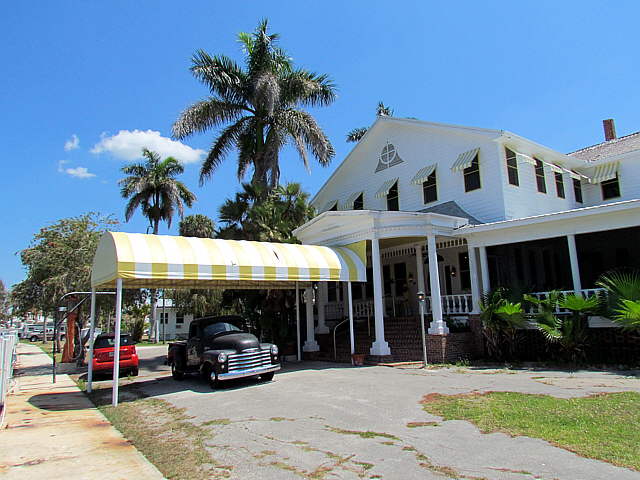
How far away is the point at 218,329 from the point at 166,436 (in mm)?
5618

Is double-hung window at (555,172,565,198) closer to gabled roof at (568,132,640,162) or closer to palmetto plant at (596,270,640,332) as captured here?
gabled roof at (568,132,640,162)

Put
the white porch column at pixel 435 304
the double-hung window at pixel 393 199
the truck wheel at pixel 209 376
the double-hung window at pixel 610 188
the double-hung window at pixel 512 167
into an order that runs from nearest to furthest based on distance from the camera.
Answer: the truck wheel at pixel 209 376 → the white porch column at pixel 435 304 → the double-hung window at pixel 512 167 → the double-hung window at pixel 610 188 → the double-hung window at pixel 393 199

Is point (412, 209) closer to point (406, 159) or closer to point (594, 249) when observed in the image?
point (406, 159)

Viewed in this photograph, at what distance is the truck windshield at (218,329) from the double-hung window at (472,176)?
34.7ft

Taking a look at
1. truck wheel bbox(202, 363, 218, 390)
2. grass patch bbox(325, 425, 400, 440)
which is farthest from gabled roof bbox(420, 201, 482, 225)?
grass patch bbox(325, 425, 400, 440)

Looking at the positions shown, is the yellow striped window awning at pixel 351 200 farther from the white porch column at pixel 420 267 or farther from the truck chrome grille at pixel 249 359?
the truck chrome grille at pixel 249 359

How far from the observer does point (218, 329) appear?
12.9 meters

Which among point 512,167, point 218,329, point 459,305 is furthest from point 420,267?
point 218,329

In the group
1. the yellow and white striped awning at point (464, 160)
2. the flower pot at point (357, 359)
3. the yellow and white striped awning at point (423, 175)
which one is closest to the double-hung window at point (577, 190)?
the yellow and white striped awning at point (464, 160)

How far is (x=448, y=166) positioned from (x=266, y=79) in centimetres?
927

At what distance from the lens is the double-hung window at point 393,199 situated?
20.9m

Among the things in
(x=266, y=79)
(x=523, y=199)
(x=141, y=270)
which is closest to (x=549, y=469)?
(x=141, y=270)

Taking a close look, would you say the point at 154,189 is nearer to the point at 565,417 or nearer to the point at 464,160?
the point at 464,160

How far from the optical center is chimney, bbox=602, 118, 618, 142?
2506 cm
